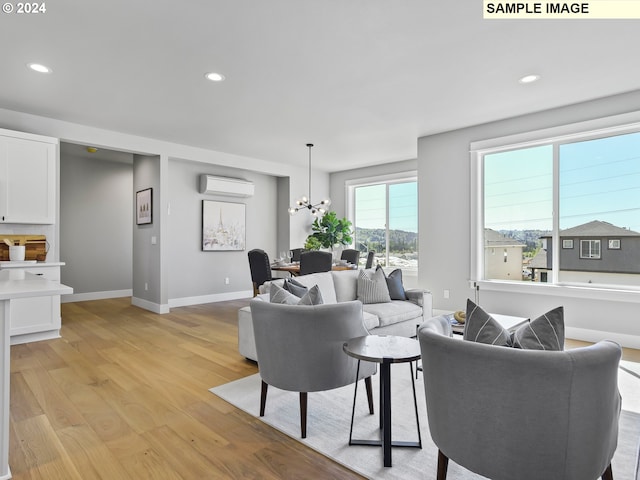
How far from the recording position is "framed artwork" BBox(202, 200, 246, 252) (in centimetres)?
675

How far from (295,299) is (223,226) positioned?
4.63m

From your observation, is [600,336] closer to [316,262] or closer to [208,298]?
[316,262]

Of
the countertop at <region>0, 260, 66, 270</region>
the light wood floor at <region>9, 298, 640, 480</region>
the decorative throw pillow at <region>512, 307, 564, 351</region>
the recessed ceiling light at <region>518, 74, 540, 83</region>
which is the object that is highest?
the recessed ceiling light at <region>518, 74, 540, 83</region>

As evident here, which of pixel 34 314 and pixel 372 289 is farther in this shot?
pixel 34 314

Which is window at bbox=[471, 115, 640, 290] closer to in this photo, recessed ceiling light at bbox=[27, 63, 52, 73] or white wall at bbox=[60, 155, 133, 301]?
recessed ceiling light at bbox=[27, 63, 52, 73]

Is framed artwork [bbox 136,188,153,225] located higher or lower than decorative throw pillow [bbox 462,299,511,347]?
higher

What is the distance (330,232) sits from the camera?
297 inches

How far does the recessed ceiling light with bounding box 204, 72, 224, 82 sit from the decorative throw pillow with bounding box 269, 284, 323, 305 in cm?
210

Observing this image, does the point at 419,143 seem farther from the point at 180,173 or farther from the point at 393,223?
the point at 180,173

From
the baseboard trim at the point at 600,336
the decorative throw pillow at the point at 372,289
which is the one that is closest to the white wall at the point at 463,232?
the baseboard trim at the point at 600,336

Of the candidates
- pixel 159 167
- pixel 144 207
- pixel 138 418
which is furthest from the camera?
pixel 144 207

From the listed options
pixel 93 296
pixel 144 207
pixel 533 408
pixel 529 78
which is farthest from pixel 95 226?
pixel 533 408

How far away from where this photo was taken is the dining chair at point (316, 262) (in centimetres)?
516

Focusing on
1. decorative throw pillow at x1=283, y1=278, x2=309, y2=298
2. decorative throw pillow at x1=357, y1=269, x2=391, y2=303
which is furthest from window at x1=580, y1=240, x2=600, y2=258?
decorative throw pillow at x1=283, y1=278, x2=309, y2=298
